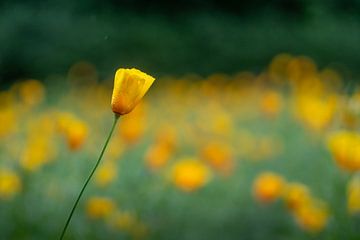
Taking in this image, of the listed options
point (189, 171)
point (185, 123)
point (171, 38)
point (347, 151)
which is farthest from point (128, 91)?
point (171, 38)

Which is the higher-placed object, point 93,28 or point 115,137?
point 93,28

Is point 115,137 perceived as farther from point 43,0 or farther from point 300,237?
point 43,0

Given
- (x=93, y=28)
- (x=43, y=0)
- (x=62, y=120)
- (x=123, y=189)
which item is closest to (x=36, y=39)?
(x=93, y=28)

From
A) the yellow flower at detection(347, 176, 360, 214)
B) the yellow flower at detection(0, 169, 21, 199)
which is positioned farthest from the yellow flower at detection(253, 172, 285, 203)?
the yellow flower at detection(0, 169, 21, 199)

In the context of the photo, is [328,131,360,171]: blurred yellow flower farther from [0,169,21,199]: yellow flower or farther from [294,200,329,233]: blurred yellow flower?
[0,169,21,199]: yellow flower

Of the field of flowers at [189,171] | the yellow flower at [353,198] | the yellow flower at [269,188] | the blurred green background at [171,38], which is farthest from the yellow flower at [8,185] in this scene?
the blurred green background at [171,38]

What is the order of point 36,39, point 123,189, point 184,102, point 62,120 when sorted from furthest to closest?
point 36,39 < point 184,102 < point 123,189 < point 62,120

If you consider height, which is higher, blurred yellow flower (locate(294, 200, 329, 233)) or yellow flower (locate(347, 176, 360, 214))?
yellow flower (locate(347, 176, 360, 214))
